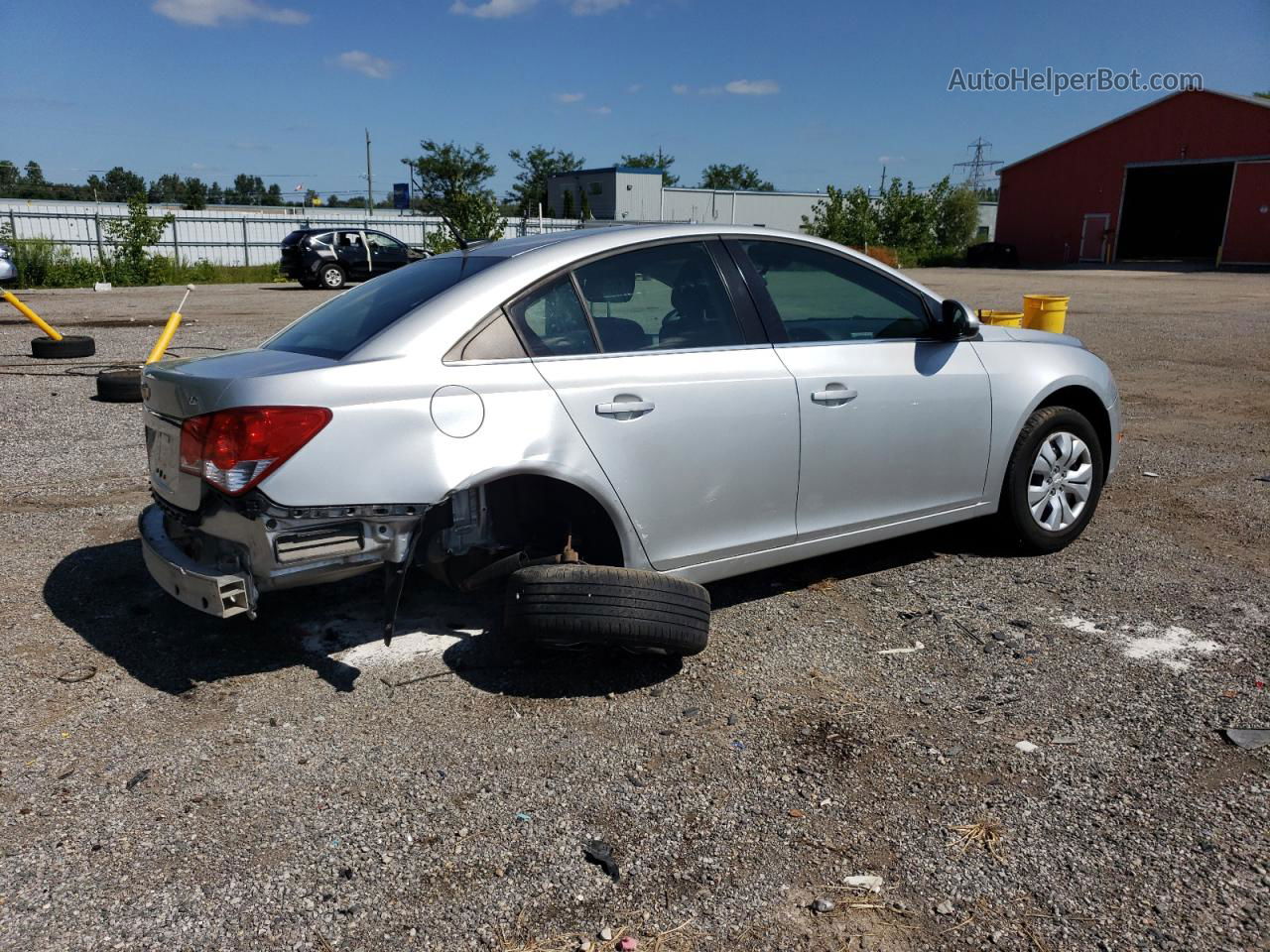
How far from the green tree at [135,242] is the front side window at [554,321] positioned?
30.7 meters

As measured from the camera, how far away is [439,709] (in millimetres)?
3549

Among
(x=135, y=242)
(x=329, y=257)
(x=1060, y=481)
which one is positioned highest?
(x=135, y=242)

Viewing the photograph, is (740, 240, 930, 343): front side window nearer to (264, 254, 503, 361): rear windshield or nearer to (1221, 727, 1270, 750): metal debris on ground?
(264, 254, 503, 361): rear windshield

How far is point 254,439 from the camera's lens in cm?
319

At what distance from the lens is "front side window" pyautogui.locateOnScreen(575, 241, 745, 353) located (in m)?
3.83

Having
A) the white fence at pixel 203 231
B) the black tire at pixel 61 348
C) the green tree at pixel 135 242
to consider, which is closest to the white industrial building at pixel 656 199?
the white fence at pixel 203 231

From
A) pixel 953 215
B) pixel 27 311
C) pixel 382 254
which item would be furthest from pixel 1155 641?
pixel 953 215

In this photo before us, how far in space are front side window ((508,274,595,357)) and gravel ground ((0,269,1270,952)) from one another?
1240 mm

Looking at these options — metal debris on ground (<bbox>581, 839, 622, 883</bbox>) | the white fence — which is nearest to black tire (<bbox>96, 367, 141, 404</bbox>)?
metal debris on ground (<bbox>581, 839, 622, 883</bbox>)

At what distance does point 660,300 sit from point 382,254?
26023mm

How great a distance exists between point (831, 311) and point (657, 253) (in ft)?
3.03

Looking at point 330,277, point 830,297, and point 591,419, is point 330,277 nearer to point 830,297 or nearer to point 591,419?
point 830,297

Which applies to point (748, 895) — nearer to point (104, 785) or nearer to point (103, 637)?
point (104, 785)

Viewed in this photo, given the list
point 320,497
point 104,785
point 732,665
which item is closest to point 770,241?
point 732,665
